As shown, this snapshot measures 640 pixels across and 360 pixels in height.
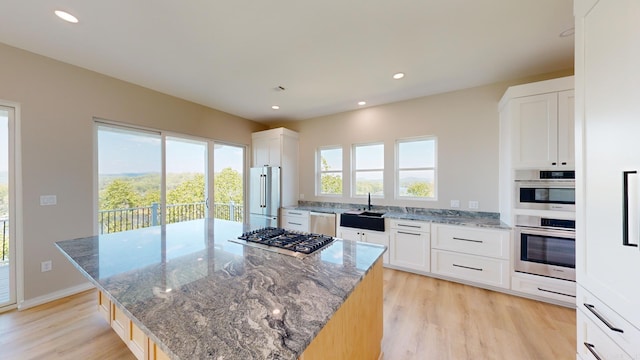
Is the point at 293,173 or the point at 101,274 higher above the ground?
the point at 293,173

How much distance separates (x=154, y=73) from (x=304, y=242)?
9.47ft

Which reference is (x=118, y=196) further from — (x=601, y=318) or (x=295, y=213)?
(x=601, y=318)

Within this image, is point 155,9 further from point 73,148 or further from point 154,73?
point 73,148

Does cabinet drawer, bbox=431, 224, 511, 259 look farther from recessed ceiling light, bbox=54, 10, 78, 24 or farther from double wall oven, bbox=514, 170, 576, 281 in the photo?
recessed ceiling light, bbox=54, 10, 78, 24

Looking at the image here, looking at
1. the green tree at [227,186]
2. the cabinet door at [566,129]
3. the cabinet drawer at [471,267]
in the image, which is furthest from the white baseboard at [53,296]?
the cabinet door at [566,129]

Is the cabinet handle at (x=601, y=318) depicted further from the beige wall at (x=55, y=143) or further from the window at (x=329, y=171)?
the beige wall at (x=55, y=143)

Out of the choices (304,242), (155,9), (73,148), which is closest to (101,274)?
(304,242)

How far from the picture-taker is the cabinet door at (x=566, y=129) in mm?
2379

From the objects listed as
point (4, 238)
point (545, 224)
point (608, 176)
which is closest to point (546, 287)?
point (545, 224)

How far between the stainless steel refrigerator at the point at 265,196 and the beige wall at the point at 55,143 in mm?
2235

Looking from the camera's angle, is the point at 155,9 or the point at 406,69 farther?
the point at 406,69

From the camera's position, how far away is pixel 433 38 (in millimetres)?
2180

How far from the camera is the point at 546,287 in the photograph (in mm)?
2465

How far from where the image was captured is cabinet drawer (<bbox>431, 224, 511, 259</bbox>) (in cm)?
271
